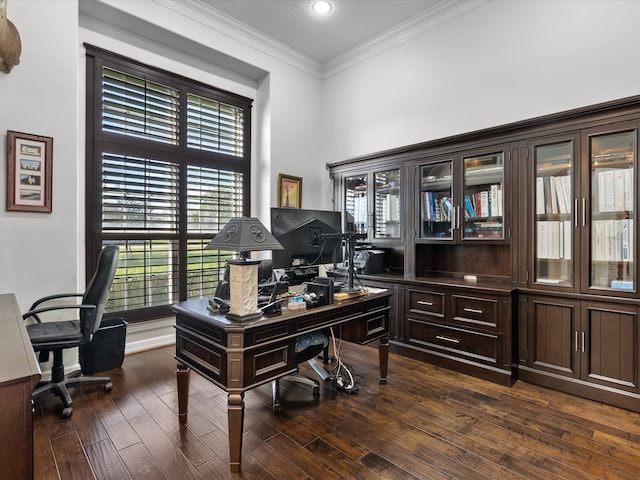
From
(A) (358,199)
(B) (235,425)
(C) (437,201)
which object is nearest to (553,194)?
(C) (437,201)

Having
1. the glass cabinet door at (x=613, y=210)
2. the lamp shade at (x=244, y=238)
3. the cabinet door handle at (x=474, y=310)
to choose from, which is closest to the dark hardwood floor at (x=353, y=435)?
the cabinet door handle at (x=474, y=310)

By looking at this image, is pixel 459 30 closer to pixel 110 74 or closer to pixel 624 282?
pixel 624 282

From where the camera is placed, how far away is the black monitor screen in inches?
88.4

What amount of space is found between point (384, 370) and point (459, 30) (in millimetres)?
3389

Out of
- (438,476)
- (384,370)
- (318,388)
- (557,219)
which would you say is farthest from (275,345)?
(557,219)

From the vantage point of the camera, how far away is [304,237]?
7.67ft

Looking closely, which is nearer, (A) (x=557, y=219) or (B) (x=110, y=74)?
(A) (x=557, y=219)

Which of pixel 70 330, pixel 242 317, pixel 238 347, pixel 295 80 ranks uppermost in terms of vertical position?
pixel 295 80

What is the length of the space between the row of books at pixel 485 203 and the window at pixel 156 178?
271 cm

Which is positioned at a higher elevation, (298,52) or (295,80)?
(298,52)

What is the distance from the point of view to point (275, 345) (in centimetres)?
186

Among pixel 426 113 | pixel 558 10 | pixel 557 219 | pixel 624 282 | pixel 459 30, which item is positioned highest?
pixel 459 30

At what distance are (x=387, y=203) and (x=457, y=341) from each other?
5.32 ft

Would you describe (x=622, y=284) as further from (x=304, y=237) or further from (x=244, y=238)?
(x=244, y=238)
